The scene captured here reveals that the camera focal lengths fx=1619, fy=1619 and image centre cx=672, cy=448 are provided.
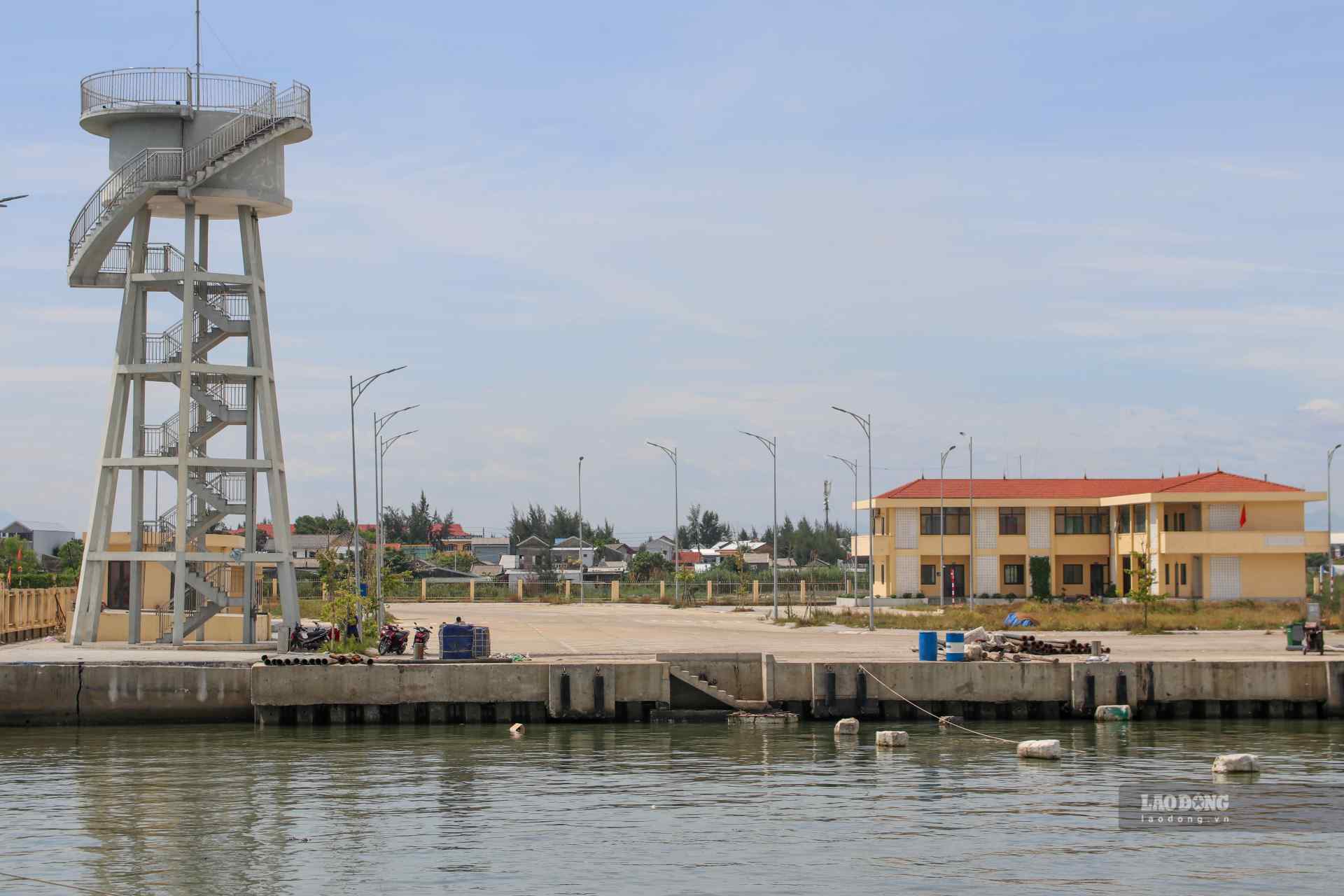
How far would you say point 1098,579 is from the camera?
4131 inches

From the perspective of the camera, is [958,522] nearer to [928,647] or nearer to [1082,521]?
[1082,521]

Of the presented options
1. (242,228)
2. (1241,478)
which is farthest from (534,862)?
(1241,478)

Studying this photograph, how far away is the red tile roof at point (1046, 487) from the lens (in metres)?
102

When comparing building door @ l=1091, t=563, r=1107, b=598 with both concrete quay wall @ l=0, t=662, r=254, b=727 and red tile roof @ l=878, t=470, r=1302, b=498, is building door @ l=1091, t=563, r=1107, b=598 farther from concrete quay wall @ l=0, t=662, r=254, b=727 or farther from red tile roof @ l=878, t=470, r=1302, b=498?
concrete quay wall @ l=0, t=662, r=254, b=727

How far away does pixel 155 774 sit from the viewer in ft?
109

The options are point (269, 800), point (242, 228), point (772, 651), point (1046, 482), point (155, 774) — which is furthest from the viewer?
point (1046, 482)

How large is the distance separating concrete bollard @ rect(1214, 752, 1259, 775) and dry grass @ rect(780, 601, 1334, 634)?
32192 millimetres

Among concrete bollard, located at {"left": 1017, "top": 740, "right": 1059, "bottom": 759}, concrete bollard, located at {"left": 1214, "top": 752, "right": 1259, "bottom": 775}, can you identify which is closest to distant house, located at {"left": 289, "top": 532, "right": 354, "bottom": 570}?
concrete bollard, located at {"left": 1017, "top": 740, "right": 1059, "bottom": 759}

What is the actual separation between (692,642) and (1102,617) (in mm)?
23818

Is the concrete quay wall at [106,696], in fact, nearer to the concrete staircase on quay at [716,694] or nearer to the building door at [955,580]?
the concrete staircase on quay at [716,694]

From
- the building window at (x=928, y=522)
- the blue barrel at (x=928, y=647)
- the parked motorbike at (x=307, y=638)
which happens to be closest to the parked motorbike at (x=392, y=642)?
the parked motorbike at (x=307, y=638)

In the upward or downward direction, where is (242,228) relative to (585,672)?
upward

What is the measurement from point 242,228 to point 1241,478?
67.4 meters

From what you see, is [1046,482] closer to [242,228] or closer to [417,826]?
[242,228]
